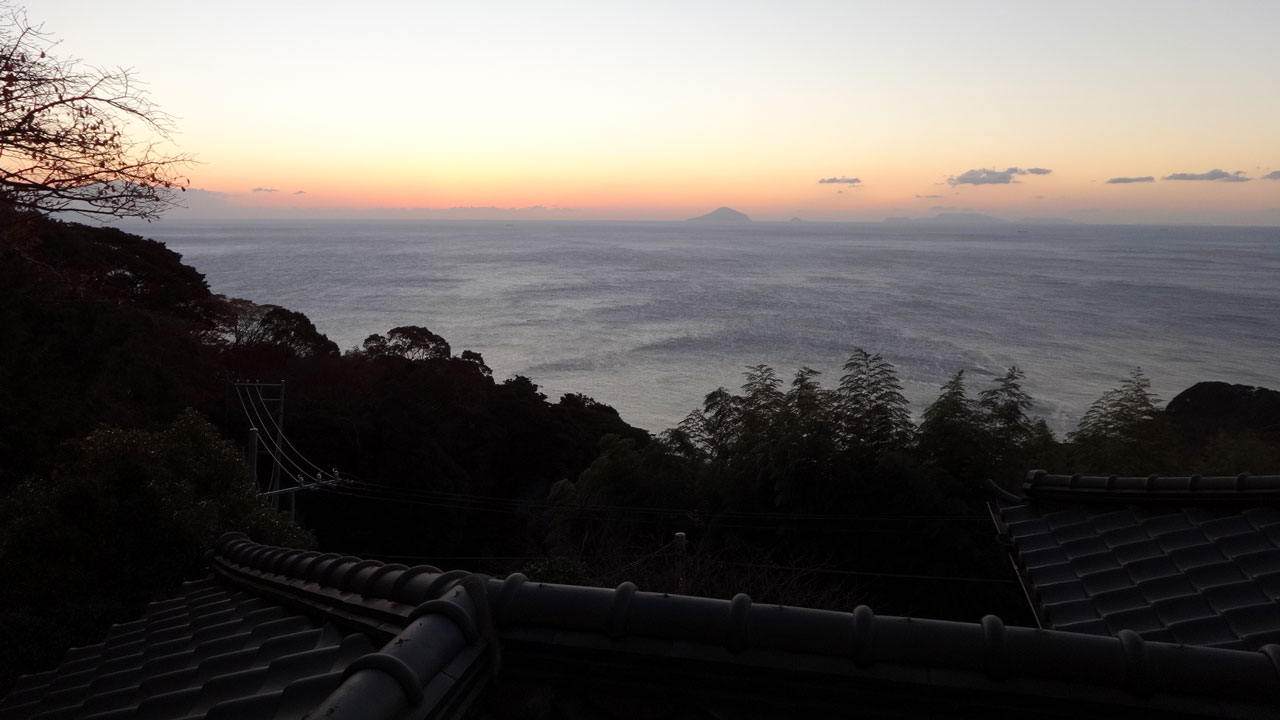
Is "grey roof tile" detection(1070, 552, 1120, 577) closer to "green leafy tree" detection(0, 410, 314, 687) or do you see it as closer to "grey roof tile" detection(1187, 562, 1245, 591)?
"grey roof tile" detection(1187, 562, 1245, 591)

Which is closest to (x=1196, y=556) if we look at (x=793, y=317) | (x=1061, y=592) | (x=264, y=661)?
(x=1061, y=592)

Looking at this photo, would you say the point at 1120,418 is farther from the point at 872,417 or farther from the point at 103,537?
the point at 103,537

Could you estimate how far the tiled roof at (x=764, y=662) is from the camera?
7.07ft

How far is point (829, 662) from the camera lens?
2.30 meters

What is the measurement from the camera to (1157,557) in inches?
197

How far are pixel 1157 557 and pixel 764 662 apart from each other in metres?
4.08

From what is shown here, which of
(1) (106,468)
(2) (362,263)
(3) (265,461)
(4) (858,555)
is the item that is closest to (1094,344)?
(4) (858,555)

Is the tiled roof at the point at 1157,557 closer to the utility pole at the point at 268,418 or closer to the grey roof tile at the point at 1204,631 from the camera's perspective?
the grey roof tile at the point at 1204,631

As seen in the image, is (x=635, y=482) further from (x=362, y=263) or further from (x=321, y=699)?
(x=362, y=263)

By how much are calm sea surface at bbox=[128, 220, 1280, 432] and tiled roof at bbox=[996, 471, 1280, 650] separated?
2470 centimetres

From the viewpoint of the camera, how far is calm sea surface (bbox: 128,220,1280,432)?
3738 centimetres

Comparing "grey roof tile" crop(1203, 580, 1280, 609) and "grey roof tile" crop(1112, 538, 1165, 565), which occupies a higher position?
"grey roof tile" crop(1203, 580, 1280, 609)

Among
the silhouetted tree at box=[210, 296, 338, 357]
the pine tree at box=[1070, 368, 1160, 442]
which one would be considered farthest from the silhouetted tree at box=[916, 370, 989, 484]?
the silhouetted tree at box=[210, 296, 338, 357]

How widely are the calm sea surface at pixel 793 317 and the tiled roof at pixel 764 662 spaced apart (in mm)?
26777
